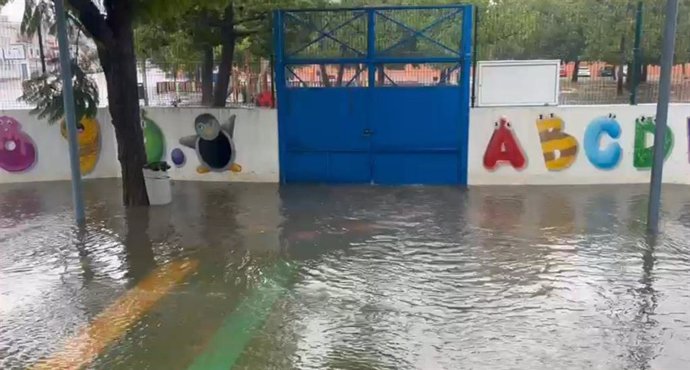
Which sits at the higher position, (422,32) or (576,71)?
(422,32)

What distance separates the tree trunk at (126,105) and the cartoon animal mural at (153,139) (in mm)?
2120

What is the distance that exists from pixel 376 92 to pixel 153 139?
4.65 metres

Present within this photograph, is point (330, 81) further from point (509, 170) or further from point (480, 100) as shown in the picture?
point (509, 170)

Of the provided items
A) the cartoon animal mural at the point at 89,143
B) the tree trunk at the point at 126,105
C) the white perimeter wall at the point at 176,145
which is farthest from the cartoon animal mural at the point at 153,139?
the tree trunk at the point at 126,105

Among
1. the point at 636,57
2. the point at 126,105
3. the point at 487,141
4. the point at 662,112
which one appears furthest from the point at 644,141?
the point at 126,105

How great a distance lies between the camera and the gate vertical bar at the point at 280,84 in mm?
11516

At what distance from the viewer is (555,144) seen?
11.6 meters

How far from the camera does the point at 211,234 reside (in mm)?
9000

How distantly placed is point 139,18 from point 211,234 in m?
3.69

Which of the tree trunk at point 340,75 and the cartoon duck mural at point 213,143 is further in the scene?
the cartoon duck mural at point 213,143

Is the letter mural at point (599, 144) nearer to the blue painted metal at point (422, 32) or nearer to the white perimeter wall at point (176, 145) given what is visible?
the blue painted metal at point (422, 32)

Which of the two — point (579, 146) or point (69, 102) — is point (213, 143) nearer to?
point (69, 102)

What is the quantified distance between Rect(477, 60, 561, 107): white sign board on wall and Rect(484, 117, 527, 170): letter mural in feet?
1.41

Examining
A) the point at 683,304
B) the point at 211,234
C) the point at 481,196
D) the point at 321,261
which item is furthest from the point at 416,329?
the point at 481,196
